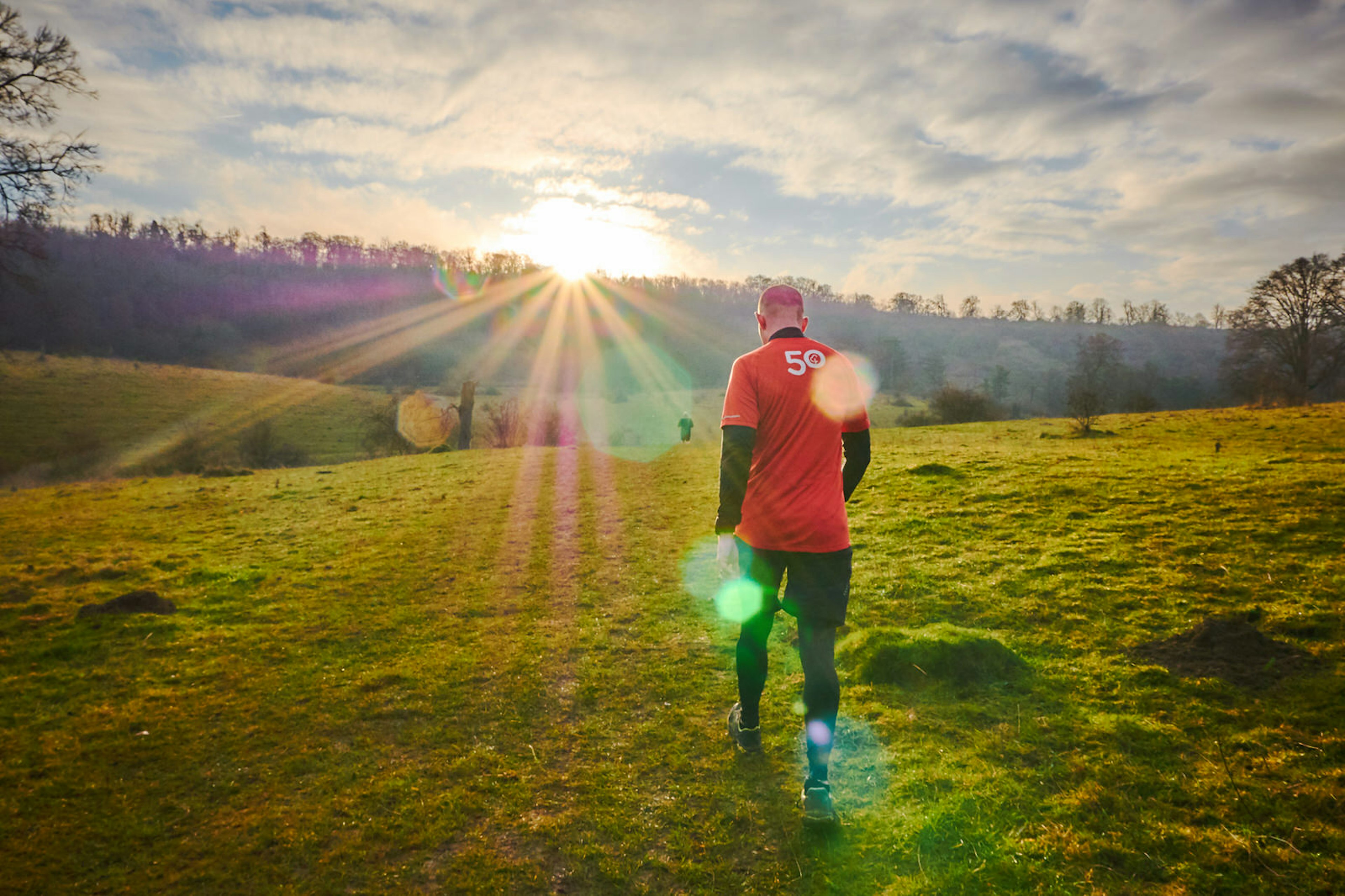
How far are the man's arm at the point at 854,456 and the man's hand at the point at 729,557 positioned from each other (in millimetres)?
384

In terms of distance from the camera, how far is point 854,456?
441cm

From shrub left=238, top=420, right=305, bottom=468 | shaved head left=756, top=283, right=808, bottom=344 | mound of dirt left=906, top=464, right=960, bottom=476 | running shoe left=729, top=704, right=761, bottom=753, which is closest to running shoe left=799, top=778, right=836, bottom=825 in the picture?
running shoe left=729, top=704, right=761, bottom=753

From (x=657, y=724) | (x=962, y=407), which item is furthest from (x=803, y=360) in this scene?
(x=962, y=407)

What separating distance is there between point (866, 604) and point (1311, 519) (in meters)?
6.64

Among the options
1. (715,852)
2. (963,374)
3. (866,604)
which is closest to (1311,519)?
(866,604)

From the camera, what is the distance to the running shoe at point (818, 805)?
3.72m

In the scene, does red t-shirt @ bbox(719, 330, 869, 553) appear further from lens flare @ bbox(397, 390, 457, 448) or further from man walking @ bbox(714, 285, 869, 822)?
lens flare @ bbox(397, 390, 457, 448)

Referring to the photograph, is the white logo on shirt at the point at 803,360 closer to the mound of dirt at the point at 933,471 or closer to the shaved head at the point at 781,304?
the shaved head at the point at 781,304

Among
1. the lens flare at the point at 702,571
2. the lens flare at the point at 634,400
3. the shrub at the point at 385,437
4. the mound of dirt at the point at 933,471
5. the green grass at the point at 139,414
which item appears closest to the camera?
the lens flare at the point at 702,571

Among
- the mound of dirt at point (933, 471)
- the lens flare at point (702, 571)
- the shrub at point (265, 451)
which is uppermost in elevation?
the mound of dirt at point (933, 471)

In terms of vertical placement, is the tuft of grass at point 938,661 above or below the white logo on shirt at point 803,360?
below

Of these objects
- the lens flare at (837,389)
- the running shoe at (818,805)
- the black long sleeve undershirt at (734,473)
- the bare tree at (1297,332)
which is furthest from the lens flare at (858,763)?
the bare tree at (1297,332)

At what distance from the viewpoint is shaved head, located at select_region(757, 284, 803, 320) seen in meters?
4.29

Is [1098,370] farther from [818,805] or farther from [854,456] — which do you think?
[818,805]
